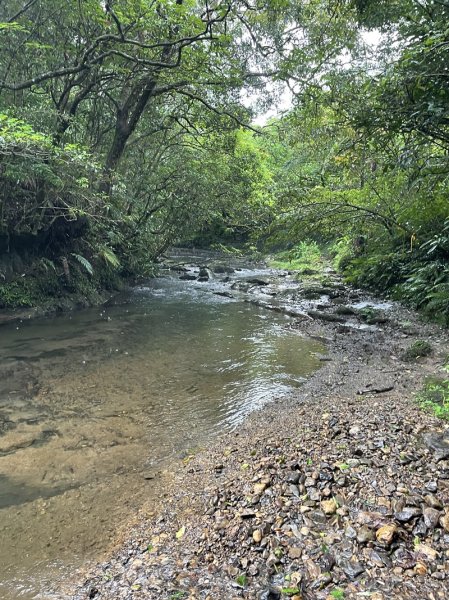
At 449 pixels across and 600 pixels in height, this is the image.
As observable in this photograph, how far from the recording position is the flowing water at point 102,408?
3.48m

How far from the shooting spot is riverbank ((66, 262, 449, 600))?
248 cm

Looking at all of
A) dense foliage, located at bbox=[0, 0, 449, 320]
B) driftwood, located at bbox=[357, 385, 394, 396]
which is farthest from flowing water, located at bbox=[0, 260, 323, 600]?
dense foliage, located at bbox=[0, 0, 449, 320]

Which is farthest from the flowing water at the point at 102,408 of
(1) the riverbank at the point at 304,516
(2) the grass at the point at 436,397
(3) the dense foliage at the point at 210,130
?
(3) the dense foliage at the point at 210,130

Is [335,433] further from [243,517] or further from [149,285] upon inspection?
[149,285]

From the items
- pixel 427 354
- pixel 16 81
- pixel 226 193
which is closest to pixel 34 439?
pixel 427 354

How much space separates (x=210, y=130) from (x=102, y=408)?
1068 centimetres

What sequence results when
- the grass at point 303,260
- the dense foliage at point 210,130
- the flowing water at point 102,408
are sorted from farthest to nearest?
the grass at point 303,260, the dense foliage at point 210,130, the flowing water at point 102,408

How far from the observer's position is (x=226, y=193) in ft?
51.5

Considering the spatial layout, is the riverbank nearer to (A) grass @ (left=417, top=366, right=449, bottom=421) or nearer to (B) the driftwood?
(A) grass @ (left=417, top=366, right=449, bottom=421)

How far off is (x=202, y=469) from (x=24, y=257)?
35.5 feet

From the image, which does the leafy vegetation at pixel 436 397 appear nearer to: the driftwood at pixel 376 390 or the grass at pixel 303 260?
the driftwood at pixel 376 390

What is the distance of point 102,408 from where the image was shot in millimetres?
5859

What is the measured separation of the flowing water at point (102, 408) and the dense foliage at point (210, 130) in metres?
3.27

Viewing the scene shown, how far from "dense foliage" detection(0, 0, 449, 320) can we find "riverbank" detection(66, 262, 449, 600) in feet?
14.4
